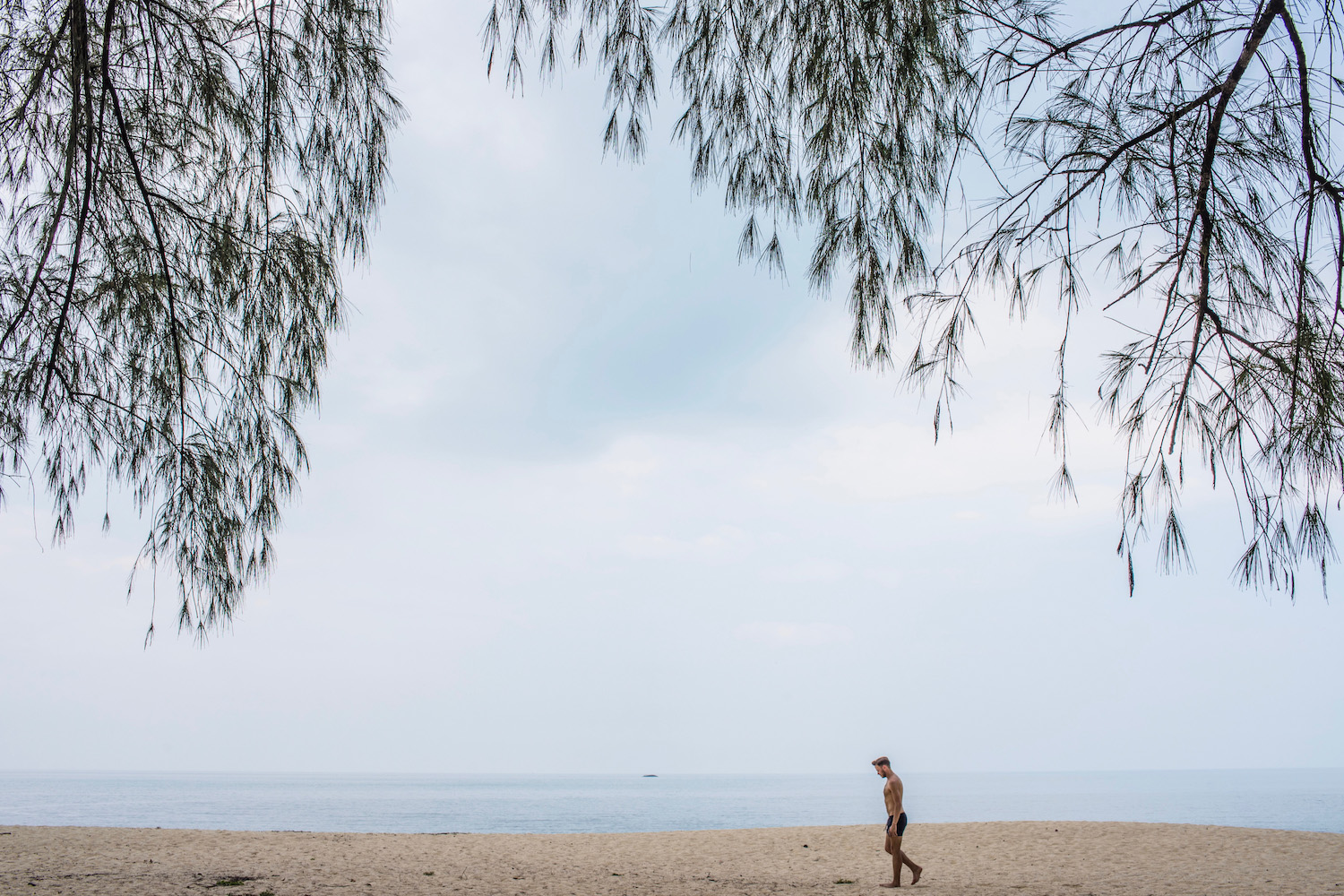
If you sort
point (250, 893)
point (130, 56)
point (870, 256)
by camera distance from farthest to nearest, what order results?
point (250, 893), point (870, 256), point (130, 56)

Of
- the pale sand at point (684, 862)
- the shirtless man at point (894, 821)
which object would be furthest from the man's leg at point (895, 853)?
the pale sand at point (684, 862)

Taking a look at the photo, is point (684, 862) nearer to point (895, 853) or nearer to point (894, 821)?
point (895, 853)

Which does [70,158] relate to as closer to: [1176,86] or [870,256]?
[870,256]

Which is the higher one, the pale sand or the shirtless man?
the shirtless man

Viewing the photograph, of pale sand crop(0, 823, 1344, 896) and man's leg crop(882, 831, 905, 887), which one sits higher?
man's leg crop(882, 831, 905, 887)

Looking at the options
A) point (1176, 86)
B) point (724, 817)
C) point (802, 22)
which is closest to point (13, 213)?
point (802, 22)

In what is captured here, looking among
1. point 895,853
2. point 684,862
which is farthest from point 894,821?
point 684,862

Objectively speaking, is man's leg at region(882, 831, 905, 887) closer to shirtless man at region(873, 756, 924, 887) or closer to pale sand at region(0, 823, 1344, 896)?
shirtless man at region(873, 756, 924, 887)

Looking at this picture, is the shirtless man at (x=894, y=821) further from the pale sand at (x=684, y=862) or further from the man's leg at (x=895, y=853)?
the pale sand at (x=684, y=862)

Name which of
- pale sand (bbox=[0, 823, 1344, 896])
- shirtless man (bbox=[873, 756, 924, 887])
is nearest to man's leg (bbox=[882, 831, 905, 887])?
shirtless man (bbox=[873, 756, 924, 887])

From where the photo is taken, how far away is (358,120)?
323cm

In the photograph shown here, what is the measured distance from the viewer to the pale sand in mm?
6461

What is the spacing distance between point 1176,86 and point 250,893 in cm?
686

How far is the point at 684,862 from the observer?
836 centimetres
